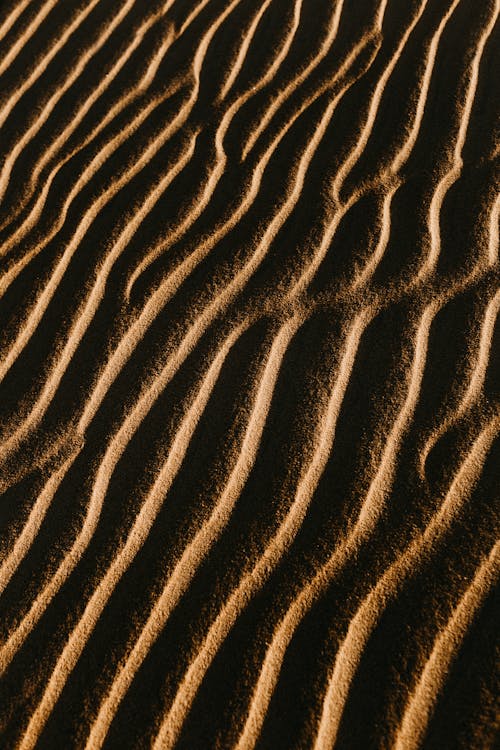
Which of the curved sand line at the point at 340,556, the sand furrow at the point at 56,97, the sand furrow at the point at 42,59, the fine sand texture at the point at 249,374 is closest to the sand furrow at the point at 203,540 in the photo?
the fine sand texture at the point at 249,374

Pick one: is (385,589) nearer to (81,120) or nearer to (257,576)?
(257,576)

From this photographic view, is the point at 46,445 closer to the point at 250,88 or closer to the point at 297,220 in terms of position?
the point at 297,220

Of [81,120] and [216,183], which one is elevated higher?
[81,120]

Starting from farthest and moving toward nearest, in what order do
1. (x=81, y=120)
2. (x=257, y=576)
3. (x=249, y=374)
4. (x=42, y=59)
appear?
(x=42, y=59)
(x=81, y=120)
(x=249, y=374)
(x=257, y=576)

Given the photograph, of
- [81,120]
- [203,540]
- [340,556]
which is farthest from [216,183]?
[340,556]

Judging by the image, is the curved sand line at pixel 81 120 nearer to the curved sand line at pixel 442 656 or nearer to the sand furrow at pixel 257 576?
the sand furrow at pixel 257 576

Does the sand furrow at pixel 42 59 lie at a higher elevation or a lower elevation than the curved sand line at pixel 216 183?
higher

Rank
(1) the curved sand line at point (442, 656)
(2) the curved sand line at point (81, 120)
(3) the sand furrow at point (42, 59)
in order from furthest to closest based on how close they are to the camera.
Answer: (3) the sand furrow at point (42, 59) < (2) the curved sand line at point (81, 120) < (1) the curved sand line at point (442, 656)

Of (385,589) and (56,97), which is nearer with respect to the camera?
(385,589)

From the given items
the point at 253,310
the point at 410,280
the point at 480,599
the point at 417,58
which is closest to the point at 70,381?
the point at 253,310
